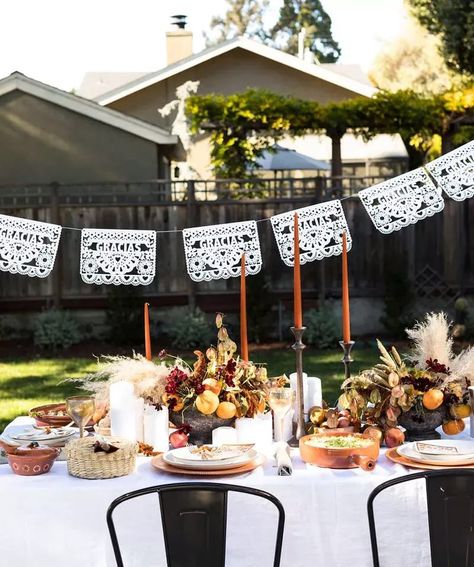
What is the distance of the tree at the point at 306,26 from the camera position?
4662 centimetres

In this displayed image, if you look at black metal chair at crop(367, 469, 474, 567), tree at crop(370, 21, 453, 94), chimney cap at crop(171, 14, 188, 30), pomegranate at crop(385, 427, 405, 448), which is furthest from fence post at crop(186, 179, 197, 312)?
tree at crop(370, 21, 453, 94)

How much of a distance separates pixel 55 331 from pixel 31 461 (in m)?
7.00

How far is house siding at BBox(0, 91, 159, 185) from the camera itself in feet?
43.3

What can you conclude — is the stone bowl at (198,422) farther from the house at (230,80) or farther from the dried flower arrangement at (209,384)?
the house at (230,80)

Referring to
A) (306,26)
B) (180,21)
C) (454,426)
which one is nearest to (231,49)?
(180,21)

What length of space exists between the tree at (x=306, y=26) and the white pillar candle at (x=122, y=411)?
44.7 metres

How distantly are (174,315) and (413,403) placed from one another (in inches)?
279

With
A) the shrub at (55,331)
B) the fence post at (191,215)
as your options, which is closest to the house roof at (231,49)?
the fence post at (191,215)

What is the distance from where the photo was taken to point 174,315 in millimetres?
10055

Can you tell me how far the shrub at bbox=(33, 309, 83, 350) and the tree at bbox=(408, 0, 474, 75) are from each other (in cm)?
672

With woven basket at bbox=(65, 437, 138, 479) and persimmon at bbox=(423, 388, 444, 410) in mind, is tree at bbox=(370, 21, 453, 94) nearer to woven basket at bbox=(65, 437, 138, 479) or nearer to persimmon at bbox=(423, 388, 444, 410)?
persimmon at bbox=(423, 388, 444, 410)

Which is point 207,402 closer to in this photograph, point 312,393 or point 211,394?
point 211,394

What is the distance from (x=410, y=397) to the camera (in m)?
3.09

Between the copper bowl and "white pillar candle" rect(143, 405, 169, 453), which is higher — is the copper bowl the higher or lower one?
the lower one
